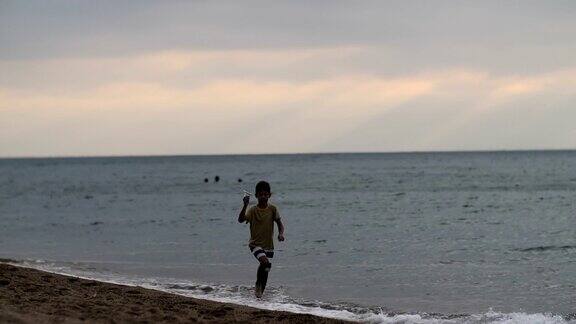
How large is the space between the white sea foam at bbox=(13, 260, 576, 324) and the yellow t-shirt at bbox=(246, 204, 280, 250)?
960 millimetres

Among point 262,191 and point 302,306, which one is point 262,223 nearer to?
point 262,191

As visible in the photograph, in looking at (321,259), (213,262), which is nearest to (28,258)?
(213,262)

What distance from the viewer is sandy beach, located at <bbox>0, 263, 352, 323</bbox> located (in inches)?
338

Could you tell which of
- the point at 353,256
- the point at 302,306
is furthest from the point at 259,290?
the point at 353,256

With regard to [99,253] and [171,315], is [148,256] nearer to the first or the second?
[99,253]

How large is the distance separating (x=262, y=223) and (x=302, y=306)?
147 centimetres

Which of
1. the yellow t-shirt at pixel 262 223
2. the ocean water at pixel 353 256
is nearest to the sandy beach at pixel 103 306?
Answer: the yellow t-shirt at pixel 262 223

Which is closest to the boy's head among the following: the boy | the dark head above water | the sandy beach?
the dark head above water

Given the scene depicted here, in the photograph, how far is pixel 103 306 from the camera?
9.59m

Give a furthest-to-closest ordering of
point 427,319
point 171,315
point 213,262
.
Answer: point 213,262, point 427,319, point 171,315

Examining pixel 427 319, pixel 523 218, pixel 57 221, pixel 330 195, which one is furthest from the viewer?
pixel 330 195

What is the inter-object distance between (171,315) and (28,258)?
401 inches

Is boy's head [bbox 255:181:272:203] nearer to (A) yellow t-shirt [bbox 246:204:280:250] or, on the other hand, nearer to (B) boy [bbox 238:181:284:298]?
(B) boy [bbox 238:181:284:298]

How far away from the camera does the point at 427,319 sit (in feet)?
34.6
